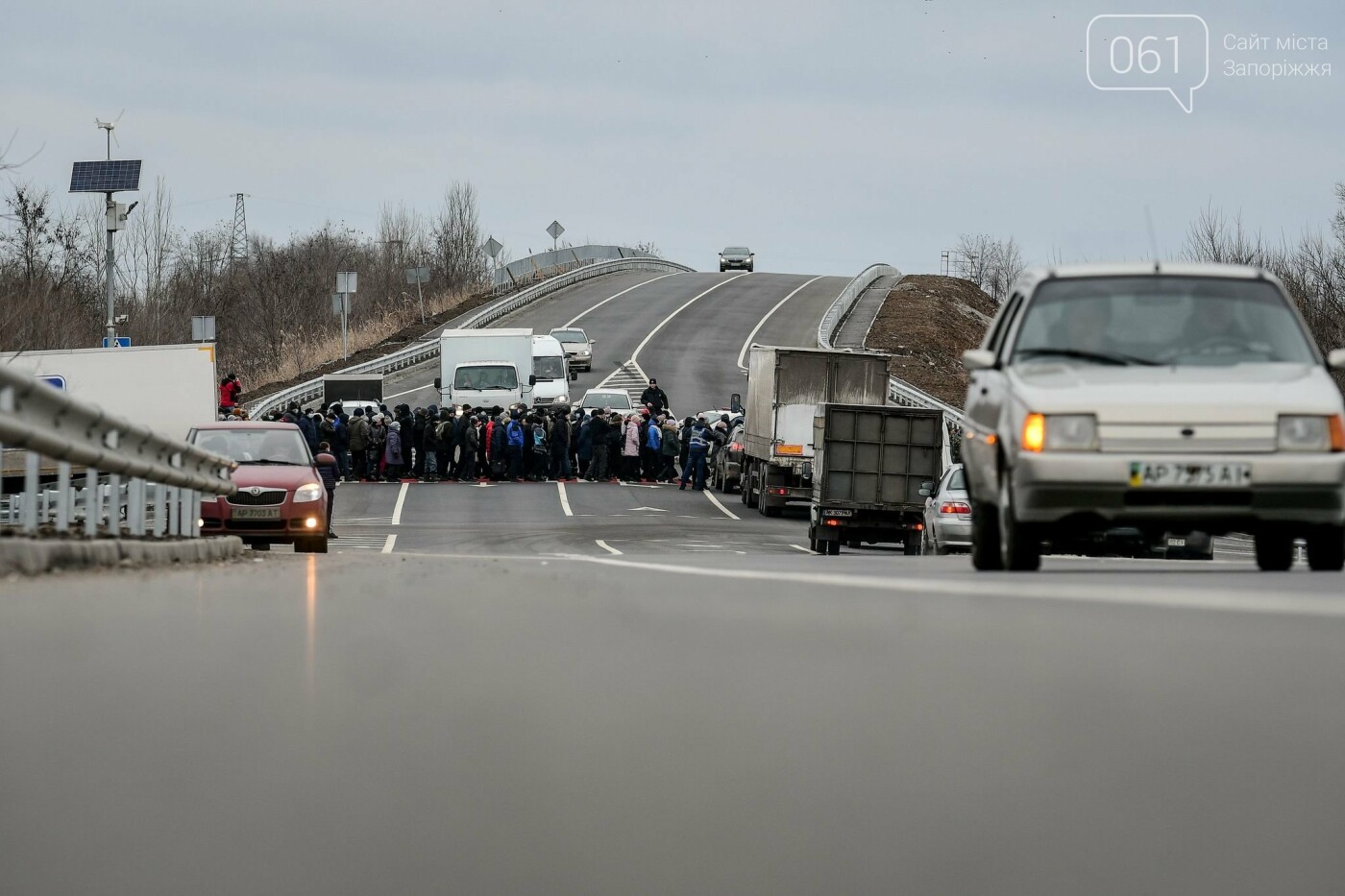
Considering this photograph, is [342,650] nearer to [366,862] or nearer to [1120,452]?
[366,862]

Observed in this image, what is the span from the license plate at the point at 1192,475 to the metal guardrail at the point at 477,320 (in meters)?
42.5

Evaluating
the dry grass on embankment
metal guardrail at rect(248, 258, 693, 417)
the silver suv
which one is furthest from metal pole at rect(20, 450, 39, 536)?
the dry grass on embankment

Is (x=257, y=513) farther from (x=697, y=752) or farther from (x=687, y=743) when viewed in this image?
(x=697, y=752)

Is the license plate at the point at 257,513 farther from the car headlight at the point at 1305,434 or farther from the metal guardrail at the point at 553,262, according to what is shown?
the metal guardrail at the point at 553,262

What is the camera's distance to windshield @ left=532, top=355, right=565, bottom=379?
190 feet

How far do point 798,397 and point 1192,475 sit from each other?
1106 inches

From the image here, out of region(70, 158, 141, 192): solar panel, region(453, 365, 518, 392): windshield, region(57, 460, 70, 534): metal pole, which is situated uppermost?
region(70, 158, 141, 192): solar panel

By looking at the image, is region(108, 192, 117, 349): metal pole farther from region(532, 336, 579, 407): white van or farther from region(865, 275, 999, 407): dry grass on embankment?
region(865, 275, 999, 407): dry grass on embankment

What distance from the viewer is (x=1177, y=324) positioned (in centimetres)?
1056

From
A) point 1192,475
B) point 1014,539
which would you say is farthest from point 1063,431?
point 1014,539

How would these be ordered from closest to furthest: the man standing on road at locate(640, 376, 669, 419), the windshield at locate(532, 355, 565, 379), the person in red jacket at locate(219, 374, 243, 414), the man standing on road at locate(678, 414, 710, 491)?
1. the man standing on road at locate(678, 414, 710, 491)
2. the person in red jacket at locate(219, 374, 243, 414)
3. the man standing on road at locate(640, 376, 669, 419)
4. the windshield at locate(532, 355, 565, 379)

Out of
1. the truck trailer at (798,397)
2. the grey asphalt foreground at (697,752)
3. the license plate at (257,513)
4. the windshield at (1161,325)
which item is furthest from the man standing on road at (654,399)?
the grey asphalt foreground at (697,752)

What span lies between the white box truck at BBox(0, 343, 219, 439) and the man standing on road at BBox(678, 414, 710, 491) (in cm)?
1352

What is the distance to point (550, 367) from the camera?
58.3 m
